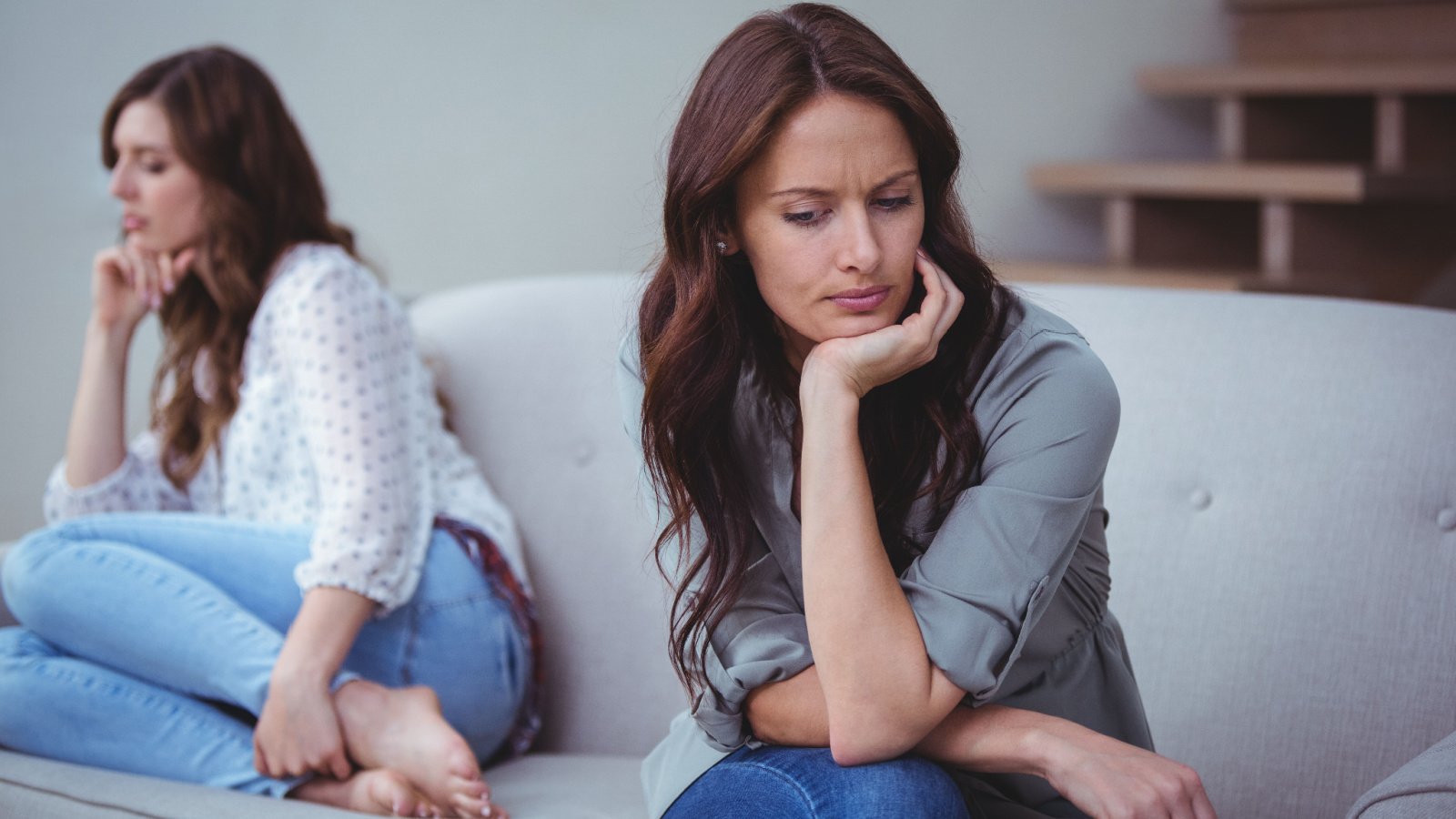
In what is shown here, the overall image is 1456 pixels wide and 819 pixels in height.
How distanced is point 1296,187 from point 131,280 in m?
2.15

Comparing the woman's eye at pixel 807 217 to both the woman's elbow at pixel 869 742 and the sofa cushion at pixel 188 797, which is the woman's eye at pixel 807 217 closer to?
the woman's elbow at pixel 869 742

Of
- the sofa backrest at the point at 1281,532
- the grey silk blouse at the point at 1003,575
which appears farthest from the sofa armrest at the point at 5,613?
the grey silk blouse at the point at 1003,575

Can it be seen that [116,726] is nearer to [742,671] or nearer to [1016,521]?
[742,671]

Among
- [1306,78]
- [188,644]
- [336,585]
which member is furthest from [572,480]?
[1306,78]

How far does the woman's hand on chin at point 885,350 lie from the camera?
1137 millimetres

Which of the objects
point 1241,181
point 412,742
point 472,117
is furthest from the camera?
point 1241,181

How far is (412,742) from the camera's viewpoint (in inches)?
60.0

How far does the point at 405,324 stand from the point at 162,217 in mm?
354

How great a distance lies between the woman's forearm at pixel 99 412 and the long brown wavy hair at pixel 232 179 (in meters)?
0.12

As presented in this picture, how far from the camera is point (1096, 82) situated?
3.41 m

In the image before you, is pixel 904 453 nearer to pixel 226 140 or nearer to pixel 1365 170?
pixel 226 140

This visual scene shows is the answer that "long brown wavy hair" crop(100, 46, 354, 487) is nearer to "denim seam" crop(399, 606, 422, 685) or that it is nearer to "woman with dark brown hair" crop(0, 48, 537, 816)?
"woman with dark brown hair" crop(0, 48, 537, 816)

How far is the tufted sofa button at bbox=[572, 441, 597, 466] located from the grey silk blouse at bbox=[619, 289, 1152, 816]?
596mm

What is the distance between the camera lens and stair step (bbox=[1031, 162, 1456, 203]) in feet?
8.84
